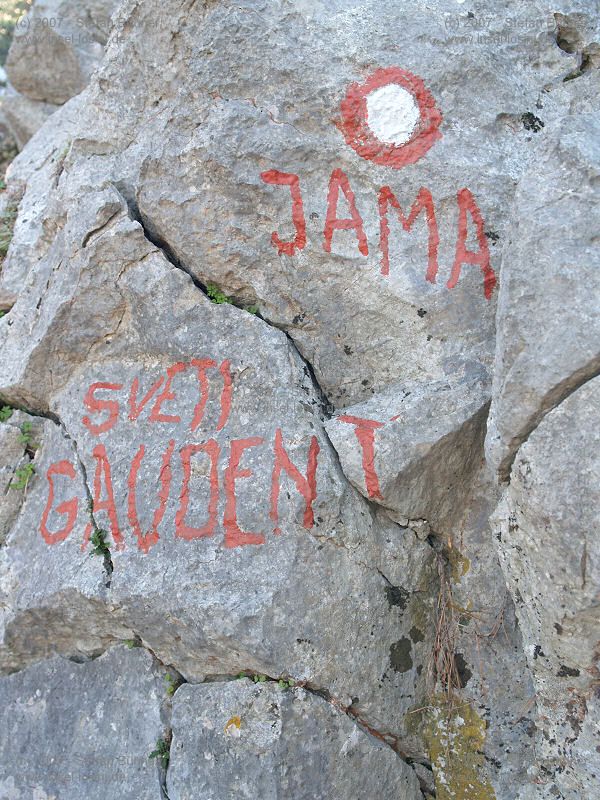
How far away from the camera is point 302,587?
312 centimetres

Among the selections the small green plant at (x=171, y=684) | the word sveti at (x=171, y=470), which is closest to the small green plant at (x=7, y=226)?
the word sveti at (x=171, y=470)

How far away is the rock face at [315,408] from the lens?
3066 millimetres

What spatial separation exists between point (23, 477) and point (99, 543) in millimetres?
702

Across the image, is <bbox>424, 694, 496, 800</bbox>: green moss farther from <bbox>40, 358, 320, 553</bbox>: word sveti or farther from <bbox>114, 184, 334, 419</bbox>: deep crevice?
<bbox>114, 184, 334, 419</bbox>: deep crevice

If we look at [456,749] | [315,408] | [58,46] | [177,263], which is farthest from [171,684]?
[58,46]

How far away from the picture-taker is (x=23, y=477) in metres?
3.89

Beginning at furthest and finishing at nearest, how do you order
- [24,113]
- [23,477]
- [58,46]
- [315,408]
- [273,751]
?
[24,113] → [58,46] → [23,477] → [315,408] → [273,751]

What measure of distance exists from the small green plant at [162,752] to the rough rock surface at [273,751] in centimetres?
5

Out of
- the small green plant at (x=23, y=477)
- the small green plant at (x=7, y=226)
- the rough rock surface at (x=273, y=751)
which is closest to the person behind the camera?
the rough rock surface at (x=273, y=751)

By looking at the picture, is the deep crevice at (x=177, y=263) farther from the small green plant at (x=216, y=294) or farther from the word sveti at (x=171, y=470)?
the word sveti at (x=171, y=470)

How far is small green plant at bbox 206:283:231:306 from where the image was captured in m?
3.61

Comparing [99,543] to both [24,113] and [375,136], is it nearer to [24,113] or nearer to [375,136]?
[375,136]

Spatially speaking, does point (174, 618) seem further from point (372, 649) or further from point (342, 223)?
point (342, 223)

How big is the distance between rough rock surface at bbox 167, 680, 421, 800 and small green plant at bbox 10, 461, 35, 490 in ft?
4.80
